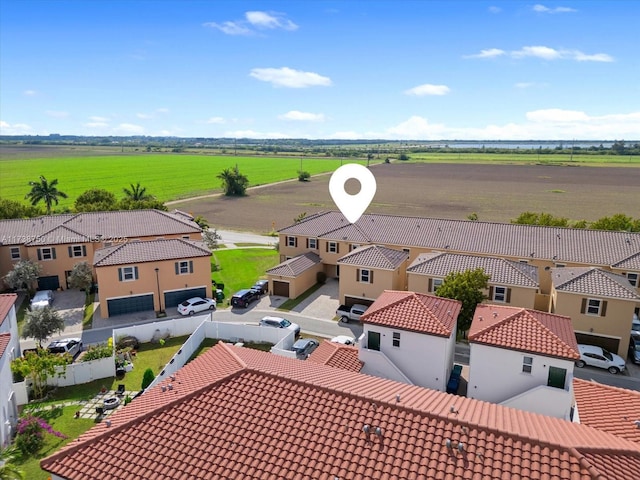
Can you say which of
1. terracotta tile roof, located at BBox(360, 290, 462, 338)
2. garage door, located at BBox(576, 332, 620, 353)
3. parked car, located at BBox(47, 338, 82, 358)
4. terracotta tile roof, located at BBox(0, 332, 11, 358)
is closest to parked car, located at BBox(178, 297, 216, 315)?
parked car, located at BBox(47, 338, 82, 358)

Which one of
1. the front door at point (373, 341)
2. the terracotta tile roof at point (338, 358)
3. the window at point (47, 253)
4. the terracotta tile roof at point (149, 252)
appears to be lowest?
the terracotta tile roof at point (338, 358)

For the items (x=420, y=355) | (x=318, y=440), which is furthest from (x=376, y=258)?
(x=318, y=440)

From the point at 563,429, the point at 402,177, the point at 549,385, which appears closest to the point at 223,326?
the point at 549,385

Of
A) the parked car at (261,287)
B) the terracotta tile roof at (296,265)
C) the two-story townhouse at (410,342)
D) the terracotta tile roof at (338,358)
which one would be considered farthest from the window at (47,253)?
the two-story townhouse at (410,342)

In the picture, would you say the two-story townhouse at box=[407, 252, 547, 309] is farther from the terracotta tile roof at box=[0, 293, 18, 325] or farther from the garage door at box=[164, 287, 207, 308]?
the terracotta tile roof at box=[0, 293, 18, 325]

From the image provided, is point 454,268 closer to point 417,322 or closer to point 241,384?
point 417,322

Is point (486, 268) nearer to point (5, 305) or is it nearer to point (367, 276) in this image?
point (367, 276)

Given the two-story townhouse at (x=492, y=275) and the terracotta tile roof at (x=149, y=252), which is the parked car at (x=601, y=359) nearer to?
the two-story townhouse at (x=492, y=275)
